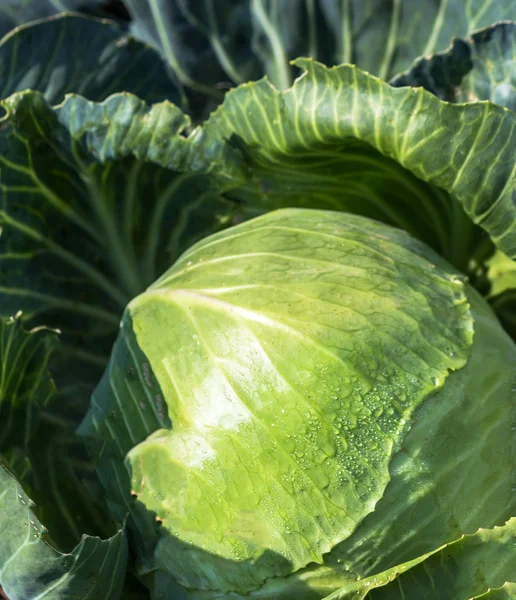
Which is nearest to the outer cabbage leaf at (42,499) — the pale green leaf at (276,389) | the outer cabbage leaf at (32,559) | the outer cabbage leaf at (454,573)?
the outer cabbage leaf at (32,559)

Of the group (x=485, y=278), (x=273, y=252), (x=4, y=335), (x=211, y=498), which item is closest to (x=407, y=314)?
(x=273, y=252)

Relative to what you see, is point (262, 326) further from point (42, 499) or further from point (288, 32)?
point (288, 32)

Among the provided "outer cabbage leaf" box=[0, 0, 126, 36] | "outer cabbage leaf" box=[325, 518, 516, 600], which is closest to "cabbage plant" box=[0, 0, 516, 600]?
"outer cabbage leaf" box=[325, 518, 516, 600]

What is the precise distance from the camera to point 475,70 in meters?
1.65

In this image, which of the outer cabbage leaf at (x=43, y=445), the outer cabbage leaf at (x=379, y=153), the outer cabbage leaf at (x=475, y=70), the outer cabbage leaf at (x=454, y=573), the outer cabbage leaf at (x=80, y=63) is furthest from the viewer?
Answer: the outer cabbage leaf at (x=80, y=63)

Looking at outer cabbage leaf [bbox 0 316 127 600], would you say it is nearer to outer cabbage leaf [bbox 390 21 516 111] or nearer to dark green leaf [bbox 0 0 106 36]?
outer cabbage leaf [bbox 390 21 516 111]

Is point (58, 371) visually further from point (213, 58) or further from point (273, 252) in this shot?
point (213, 58)

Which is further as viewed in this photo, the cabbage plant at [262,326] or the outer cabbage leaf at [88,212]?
the outer cabbage leaf at [88,212]

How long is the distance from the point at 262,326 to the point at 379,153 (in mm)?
557

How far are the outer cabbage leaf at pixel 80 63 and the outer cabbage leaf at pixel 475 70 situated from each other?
778 mm

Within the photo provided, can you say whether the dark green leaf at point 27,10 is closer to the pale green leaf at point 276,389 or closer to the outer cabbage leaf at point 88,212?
the outer cabbage leaf at point 88,212

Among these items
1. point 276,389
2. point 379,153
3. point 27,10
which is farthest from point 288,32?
point 276,389

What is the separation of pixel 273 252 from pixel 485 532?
2.21 feet

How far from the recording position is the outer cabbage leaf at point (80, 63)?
6.35 feet
